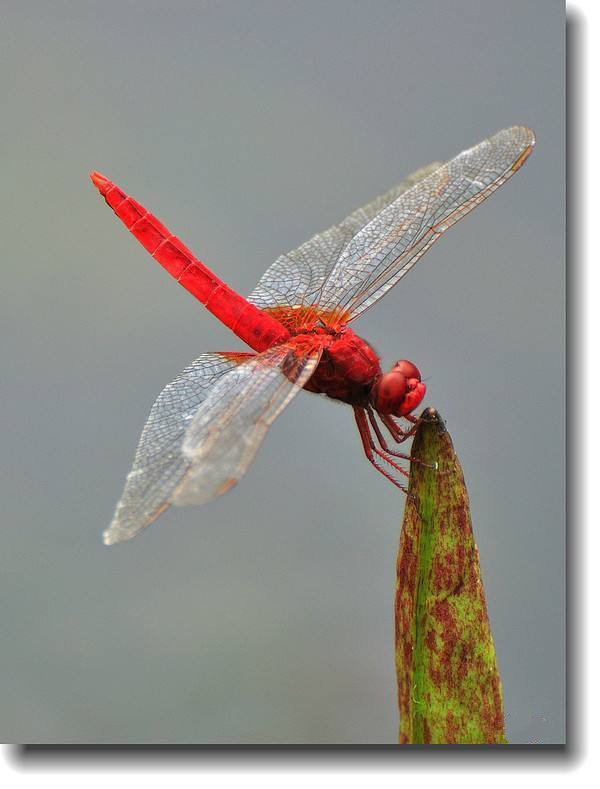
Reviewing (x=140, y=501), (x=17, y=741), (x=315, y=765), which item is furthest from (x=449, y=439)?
(x=17, y=741)

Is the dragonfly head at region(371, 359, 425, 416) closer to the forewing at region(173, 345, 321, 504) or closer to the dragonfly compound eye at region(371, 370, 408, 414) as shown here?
the dragonfly compound eye at region(371, 370, 408, 414)

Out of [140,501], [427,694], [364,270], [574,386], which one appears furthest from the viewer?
[364,270]

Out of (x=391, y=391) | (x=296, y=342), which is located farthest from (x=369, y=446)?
(x=296, y=342)

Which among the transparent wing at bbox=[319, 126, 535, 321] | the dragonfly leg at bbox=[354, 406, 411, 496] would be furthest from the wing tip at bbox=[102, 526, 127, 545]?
the transparent wing at bbox=[319, 126, 535, 321]

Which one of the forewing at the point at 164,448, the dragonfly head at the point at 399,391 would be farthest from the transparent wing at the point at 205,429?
the dragonfly head at the point at 399,391

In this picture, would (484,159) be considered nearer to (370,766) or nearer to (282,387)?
(282,387)

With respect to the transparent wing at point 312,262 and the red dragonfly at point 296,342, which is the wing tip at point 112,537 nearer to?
the red dragonfly at point 296,342
